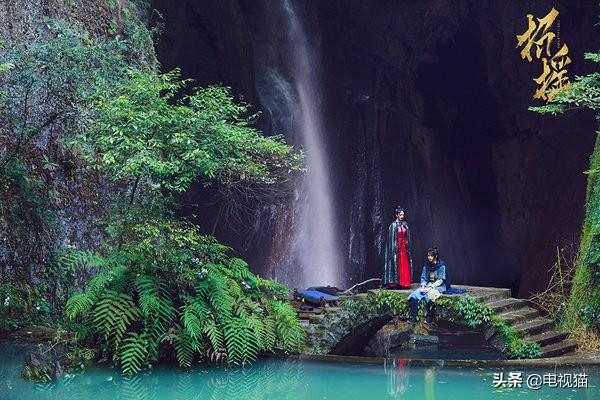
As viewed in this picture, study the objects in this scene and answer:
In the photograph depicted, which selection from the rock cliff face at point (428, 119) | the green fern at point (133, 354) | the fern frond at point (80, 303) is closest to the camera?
the green fern at point (133, 354)

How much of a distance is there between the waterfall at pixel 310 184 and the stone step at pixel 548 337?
1062 cm

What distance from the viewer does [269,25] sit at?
20.5m

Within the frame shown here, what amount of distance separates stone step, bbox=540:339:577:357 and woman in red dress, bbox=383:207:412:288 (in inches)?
104

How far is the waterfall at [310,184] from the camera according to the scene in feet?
69.4

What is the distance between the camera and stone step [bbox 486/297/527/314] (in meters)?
11.0

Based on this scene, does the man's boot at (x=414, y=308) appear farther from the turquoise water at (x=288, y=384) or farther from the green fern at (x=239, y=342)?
the green fern at (x=239, y=342)

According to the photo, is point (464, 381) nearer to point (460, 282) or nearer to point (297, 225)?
point (297, 225)

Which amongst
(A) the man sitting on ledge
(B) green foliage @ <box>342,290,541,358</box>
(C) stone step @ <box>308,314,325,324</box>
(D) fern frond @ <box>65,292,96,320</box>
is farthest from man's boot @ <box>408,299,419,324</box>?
(D) fern frond @ <box>65,292,96,320</box>

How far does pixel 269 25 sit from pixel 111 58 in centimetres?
1027

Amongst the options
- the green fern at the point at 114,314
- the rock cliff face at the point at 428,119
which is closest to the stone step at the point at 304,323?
the green fern at the point at 114,314

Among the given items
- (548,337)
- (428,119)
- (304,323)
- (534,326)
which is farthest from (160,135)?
(428,119)

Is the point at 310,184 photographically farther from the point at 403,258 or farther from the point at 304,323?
the point at 304,323

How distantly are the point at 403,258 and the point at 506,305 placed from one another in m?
2.03

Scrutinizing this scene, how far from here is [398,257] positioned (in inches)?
492
